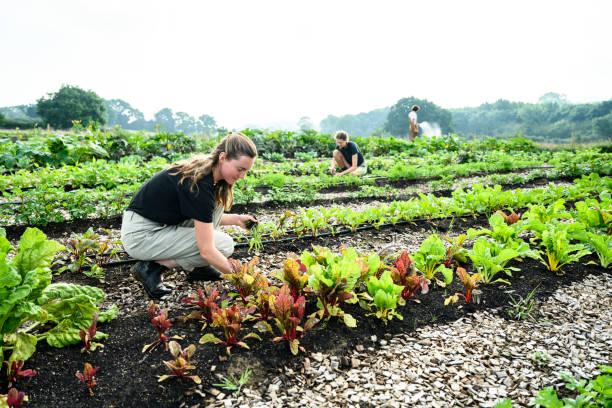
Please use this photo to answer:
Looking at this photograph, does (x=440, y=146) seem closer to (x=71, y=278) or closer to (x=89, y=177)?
(x=89, y=177)

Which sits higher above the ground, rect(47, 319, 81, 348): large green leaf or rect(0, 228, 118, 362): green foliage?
rect(0, 228, 118, 362): green foliage

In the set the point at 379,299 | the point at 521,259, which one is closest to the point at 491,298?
the point at 521,259

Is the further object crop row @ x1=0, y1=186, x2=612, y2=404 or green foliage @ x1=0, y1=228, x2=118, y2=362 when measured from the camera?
crop row @ x1=0, y1=186, x2=612, y2=404

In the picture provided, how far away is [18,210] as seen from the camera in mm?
4523

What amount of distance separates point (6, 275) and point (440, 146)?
1540cm

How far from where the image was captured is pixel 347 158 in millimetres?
9375

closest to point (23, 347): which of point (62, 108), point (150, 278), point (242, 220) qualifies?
point (150, 278)

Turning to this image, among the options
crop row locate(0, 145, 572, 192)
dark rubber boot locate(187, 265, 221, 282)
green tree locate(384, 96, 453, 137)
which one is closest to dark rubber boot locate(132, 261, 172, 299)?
dark rubber boot locate(187, 265, 221, 282)

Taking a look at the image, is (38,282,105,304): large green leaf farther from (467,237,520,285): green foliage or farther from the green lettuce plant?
(467,237,520,285): green foliage

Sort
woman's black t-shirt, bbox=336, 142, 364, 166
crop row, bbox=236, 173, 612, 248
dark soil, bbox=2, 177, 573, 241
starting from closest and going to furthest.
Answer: crop row, bbox=236, 173, 612, 248 → dark soil, bbox=2, 177, 573, 241 → woman's black t-shirt, bbox=336, 142, 364, 166

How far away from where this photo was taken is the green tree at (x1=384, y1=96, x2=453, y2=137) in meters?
56.8

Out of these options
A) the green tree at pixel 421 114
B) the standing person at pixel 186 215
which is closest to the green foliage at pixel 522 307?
the standing person at pixel 186 215

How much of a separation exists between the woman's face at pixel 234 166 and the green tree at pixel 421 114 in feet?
184

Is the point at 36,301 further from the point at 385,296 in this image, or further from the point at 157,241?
the point at 385,296
